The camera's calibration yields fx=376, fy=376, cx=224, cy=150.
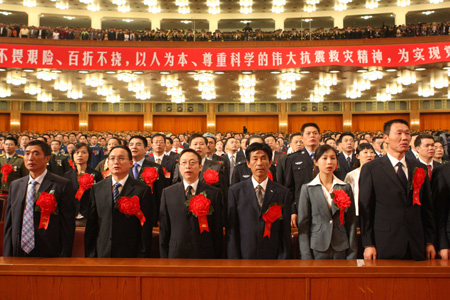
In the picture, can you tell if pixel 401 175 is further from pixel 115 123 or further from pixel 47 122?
pixel 47 122

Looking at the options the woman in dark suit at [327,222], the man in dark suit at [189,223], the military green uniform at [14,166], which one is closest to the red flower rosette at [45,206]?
the man in dark suit at [189,223]

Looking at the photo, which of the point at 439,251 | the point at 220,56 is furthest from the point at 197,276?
the point at 220,56

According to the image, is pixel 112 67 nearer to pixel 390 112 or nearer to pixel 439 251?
pixel 439 251

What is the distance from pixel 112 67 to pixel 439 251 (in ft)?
34.4

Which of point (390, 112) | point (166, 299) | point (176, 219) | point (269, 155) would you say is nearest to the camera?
point (166, 299)

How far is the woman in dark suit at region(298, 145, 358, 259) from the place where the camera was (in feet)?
8.13

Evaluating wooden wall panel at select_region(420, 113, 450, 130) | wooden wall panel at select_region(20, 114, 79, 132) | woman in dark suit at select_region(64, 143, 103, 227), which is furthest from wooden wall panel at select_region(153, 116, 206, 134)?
woman in dark suit at select_region(64, 143, 103, 227)

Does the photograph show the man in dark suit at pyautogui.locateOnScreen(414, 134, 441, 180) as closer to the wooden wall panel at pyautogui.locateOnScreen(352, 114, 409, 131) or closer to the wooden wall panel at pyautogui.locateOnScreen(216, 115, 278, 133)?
the wooden wall panel at pyautogui.locateOnScreen(216, 115, 278, 133)

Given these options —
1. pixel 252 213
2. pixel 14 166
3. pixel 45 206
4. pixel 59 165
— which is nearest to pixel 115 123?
pixel 59 165

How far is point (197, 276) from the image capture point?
70.1 inches

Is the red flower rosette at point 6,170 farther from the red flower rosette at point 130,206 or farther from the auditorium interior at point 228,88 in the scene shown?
the auditorium interior at point 228,88

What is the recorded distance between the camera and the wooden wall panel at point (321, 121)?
72.0 feet

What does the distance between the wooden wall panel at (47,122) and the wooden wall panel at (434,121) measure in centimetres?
1974

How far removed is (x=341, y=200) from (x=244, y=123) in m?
20.2
